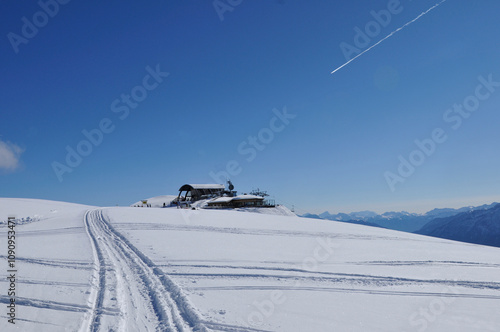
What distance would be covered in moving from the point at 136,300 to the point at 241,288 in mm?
2991

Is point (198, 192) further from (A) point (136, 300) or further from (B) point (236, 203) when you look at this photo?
(A) point (136, 300)

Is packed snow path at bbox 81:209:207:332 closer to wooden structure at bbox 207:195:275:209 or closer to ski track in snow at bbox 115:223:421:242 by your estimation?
ski track in snow at bbox 115:223:421:242

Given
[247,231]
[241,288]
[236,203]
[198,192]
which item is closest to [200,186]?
[198,192]

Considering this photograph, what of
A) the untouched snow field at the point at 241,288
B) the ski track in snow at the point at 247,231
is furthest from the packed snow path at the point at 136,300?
the ski track in snow at the point at 247,231

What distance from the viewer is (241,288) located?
8594 mm

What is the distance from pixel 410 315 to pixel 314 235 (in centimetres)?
1442

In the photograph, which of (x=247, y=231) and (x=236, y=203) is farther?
(x=236, y=203)

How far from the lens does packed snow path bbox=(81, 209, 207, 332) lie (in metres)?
5.83

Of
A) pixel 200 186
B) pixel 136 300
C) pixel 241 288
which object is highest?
pixel 200 186

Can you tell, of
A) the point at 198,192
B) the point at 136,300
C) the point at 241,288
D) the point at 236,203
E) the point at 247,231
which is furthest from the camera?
the point at 198,192

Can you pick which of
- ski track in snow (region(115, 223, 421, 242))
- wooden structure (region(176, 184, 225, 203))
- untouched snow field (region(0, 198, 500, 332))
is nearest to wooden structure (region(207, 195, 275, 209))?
wooden structure (region(176, 184, 225, 203))

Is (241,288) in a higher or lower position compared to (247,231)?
lower

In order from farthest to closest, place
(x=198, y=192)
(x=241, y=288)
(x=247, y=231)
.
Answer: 1. (x=198, y=192)
2. (x=247, y=231)
3. (x=241, y=288)

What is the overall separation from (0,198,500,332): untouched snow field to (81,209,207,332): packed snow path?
0.03 meters
